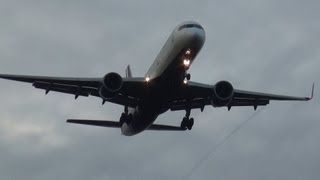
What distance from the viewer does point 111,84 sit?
167ft

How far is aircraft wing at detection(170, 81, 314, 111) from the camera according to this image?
53.2 m

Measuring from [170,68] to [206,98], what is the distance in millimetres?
6972

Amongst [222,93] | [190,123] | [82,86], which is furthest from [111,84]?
[190,123]

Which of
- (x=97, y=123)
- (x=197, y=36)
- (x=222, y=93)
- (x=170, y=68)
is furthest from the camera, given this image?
(x=97, y=123)

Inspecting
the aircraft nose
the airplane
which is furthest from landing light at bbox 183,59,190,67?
the aircraft nose

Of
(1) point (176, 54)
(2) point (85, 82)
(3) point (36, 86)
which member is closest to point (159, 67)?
(1) point (176, 54)

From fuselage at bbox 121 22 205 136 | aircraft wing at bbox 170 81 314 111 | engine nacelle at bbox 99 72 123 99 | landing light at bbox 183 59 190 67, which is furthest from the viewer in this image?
aircraft wing at bbox 170 81 314 111

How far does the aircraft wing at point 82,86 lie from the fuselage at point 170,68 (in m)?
0.77

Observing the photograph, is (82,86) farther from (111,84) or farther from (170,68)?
(170,68)

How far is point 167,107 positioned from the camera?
53.6 metres

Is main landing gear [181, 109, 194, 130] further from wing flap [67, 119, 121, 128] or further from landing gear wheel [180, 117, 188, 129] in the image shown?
wing flap [67, 119, 121, 128]

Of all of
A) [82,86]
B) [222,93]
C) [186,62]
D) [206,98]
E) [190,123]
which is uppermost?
[186,62]

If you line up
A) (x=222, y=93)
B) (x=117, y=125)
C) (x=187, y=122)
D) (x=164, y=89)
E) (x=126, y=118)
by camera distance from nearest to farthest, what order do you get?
(x=164, y=89) → (x=222, y=93) → (x=126, y=118) → (x=187, y=122) → (x=117, y=125)

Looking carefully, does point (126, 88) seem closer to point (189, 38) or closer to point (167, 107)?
point (167, 107)
